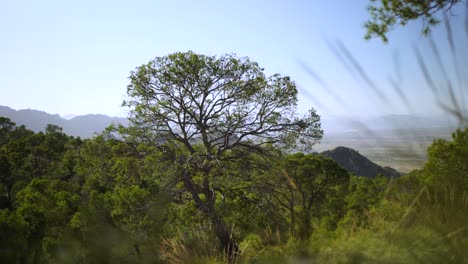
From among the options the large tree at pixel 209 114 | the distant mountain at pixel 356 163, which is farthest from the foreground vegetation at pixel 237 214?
the distant mountain at pixel 356 163

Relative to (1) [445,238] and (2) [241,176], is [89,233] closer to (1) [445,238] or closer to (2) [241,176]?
(1) [445,238]

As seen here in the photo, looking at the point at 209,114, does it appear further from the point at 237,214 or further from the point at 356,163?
the point at 356,163

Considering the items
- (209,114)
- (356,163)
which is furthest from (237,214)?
(356,163)

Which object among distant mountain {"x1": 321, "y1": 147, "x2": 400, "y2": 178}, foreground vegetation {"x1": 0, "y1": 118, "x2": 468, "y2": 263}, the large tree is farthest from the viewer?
distant mountain {"x1": 321, "y1": 147, "x2": 400, "y2": 178}

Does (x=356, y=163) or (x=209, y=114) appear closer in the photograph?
(x=209, y=114)

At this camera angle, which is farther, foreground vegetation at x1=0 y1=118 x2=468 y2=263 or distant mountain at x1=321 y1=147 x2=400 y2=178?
distant mountain at x1=321 y1=147 x2=400 y2=178

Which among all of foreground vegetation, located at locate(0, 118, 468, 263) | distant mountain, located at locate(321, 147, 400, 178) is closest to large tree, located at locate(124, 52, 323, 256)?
foreground vegetation, located at locate(0, 118, 468, 263)

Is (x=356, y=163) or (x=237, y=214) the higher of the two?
(x=237, y=214)

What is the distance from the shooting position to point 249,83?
42.8ft

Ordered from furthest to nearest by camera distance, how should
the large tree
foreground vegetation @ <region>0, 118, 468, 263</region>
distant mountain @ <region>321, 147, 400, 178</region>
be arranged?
1. distant mountain @ <region>321, 147, 400, 178</region>
2. the large tree
3. foreground vegetation @ <region>0, 118, 468, 263</region>

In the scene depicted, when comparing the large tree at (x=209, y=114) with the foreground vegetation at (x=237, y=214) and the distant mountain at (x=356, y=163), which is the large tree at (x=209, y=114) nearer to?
the foreground vegetation at (x=237, y=214)

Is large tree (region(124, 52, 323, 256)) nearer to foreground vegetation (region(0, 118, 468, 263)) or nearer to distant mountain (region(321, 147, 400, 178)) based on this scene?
foreground vegetation (region(0, 118, 468, 263))

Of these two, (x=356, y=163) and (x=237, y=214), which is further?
(x=356, y=163)

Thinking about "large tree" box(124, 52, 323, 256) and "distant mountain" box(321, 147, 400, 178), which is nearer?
"large tree" box(124, 52, 323, 256)
